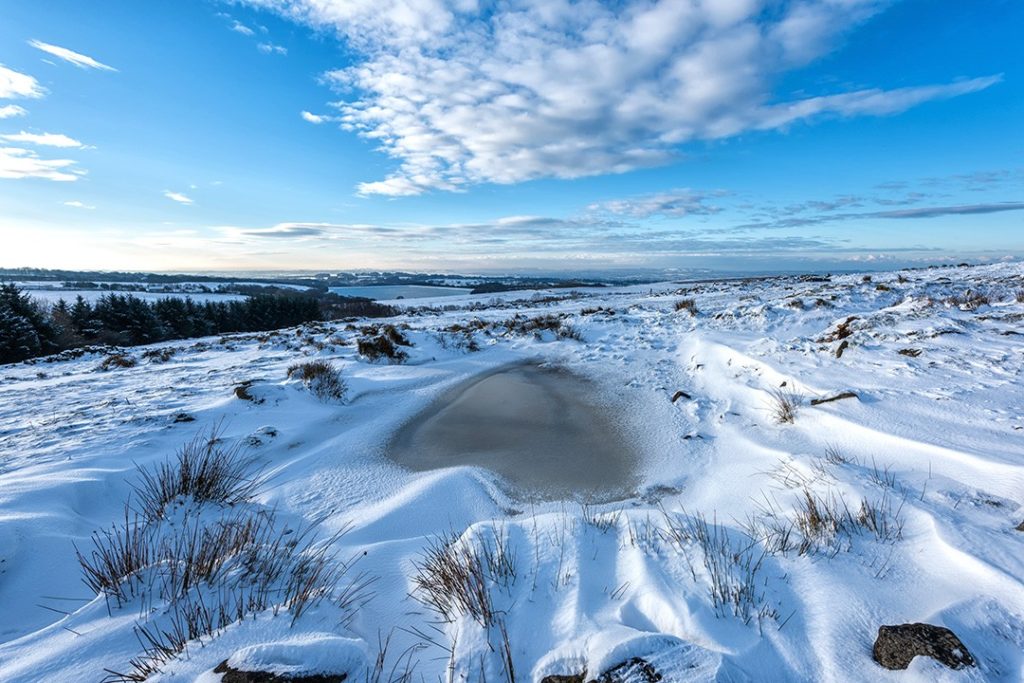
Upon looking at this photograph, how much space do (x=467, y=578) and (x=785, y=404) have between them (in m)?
4.92

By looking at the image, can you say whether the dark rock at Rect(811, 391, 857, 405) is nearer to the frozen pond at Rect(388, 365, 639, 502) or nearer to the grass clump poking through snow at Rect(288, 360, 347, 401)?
the frozen pond at Rect(388, 365, 639, 502)

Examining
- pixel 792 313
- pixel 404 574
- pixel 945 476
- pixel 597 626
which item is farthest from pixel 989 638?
pixel 792 313

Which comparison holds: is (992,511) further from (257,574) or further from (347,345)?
(347,345)

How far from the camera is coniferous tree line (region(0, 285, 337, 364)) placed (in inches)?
800

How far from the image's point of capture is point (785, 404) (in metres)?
5.36

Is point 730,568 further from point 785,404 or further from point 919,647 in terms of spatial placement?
point 785,404

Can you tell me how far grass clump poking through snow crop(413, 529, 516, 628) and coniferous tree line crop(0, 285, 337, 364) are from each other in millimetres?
28202

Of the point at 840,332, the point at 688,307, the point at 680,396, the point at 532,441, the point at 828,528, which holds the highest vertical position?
the point at 840,332

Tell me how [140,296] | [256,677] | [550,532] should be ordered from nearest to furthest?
[256,677] < [550,532] < [140,296]

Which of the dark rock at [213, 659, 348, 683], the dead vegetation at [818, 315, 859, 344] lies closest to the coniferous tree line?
the dark rock at [213, 659, 348, 683]

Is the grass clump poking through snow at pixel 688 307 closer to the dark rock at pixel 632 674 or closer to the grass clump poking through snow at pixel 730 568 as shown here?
the grass clump poking through snow at pixel 730 568

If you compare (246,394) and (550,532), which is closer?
(550,532)

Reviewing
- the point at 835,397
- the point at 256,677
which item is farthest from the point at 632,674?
the point at 835,397

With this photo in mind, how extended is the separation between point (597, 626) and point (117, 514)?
427cm
